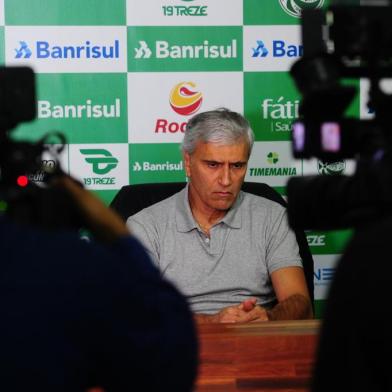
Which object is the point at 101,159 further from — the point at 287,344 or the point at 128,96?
the point at 287,344

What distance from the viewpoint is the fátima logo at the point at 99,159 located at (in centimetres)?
337

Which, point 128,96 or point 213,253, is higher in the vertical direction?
point 128,96

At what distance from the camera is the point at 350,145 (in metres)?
1.07

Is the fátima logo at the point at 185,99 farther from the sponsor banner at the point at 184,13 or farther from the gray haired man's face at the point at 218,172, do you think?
the gray haired man's face at the point at 218,172

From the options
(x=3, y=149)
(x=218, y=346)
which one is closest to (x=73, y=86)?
(x=218, y=346)

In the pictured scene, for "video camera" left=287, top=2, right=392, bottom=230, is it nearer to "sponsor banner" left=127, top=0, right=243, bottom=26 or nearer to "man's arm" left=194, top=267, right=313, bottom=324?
"man's arm" left=194, top=267, right=313, bottom=324

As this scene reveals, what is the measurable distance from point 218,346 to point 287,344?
17cm

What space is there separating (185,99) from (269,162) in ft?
1.51

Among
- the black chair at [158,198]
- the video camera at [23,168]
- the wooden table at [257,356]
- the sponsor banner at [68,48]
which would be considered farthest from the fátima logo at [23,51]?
the video camera at [23,168]

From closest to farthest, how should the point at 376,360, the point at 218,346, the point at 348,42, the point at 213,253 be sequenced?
the point at 376,360
the point at 348,42
the point at 218,346
the point at 213,253

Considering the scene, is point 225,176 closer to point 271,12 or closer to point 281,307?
point 281,307

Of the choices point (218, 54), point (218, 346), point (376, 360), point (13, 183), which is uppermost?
point (218, 54)

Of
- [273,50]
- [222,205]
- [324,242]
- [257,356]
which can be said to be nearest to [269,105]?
[273,50]

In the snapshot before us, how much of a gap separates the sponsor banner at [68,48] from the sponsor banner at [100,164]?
333 millimetres
